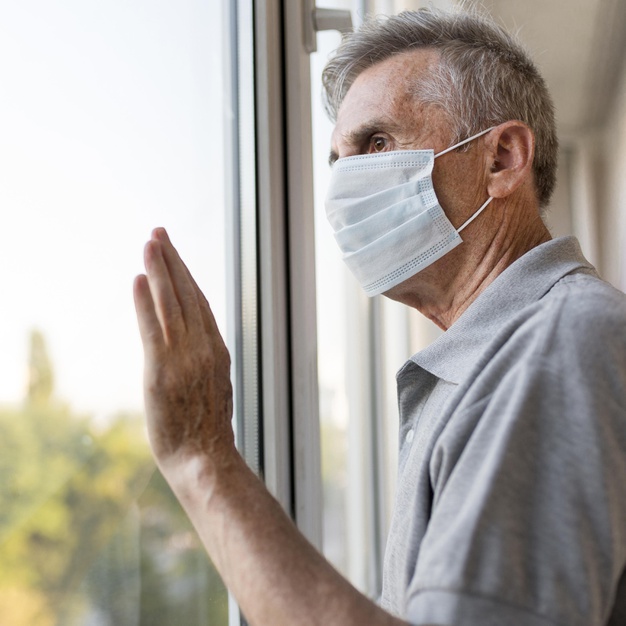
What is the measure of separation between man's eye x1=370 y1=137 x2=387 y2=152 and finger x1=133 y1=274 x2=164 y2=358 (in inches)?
21.7

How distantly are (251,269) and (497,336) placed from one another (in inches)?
29.1

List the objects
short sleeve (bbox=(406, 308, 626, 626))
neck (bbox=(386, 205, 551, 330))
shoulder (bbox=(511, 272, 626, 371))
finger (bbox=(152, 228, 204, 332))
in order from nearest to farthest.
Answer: short sleeve (bbox=(406, 308, 626, 626))
shoulder (bbox=(511, 272, 626, 371))
finger (bbox=(152, 228, 204, 332))
neck (bbox=(386, 205, 551, 330))

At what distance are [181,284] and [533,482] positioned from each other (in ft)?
1.39

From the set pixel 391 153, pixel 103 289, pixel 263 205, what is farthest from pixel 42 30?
pixel 263 205

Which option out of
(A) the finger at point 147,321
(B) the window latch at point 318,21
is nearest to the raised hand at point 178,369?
(A) the finger at point 147,321

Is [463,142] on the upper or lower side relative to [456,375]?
upper

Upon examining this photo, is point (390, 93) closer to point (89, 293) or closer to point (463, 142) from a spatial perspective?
point (463, 142)

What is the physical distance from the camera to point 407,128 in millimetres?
→ 1164

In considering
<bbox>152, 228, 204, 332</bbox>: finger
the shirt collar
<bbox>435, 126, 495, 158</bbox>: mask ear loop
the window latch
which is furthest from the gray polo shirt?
the window latch

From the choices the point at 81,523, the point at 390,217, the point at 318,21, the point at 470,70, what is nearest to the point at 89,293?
the point at 81,523

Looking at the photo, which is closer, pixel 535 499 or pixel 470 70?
pixel 535 499

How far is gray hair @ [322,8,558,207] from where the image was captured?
1154 mm

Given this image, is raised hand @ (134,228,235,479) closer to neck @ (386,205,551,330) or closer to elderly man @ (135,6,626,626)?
elderly man @ (135,6,626,626)

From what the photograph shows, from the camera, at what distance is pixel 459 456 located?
0.71m
